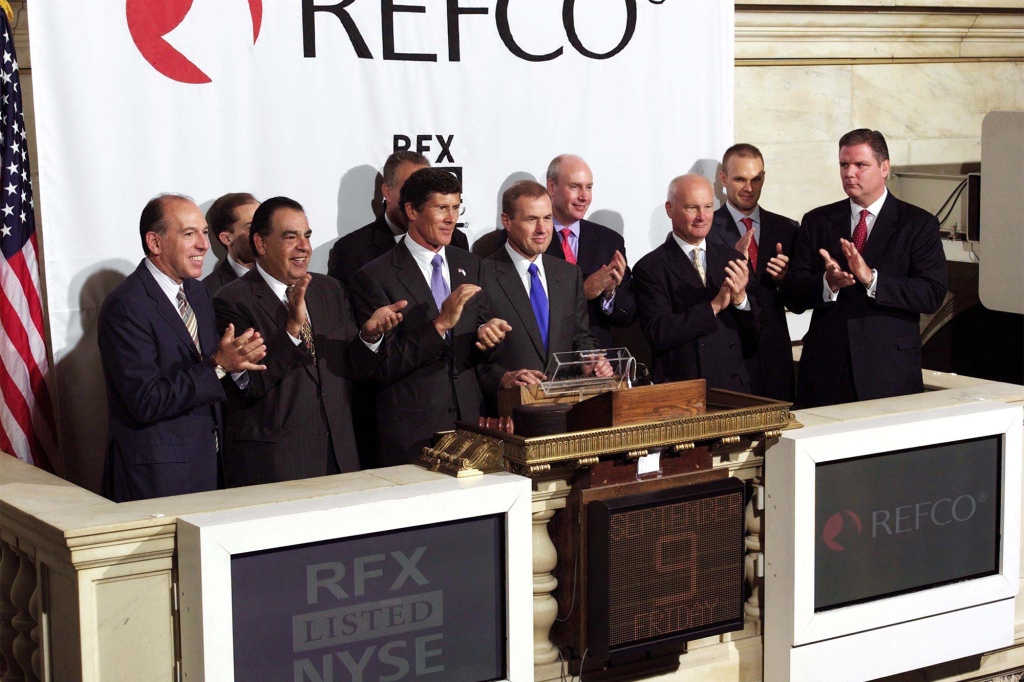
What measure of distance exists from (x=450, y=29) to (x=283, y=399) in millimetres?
2497

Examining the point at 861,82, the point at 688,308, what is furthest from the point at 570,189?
the point at 861,82

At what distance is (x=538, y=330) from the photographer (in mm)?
6074

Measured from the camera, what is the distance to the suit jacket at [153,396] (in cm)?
504

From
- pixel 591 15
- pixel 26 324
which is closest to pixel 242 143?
pixel 26 324

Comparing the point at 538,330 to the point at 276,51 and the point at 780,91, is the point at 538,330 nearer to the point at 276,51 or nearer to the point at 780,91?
the point at 276,51

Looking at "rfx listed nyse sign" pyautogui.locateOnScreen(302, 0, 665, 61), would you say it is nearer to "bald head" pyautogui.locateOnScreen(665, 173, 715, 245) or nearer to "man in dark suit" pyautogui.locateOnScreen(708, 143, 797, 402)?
"man in dark suit" pyautogui.locateOnScreen(708, 143, 797, 402)

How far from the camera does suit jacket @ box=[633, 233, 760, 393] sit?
6.62 metres

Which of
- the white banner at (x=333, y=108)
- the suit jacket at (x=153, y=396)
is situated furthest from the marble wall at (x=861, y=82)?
the suit jacket at (x=153, y=396)

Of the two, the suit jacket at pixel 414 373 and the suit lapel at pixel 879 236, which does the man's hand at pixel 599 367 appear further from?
the suit lapel at pixel 879 236

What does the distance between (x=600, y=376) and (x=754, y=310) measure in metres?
1.77

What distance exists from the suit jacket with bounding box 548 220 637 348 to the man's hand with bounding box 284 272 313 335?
5.10 feet

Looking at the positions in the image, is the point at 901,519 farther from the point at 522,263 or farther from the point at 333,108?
the point at 333,108

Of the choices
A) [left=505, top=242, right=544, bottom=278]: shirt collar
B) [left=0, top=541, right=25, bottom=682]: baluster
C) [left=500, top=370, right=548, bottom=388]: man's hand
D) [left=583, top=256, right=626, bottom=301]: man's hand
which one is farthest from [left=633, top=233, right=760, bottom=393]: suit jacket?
[left=0, top=541, right=25, bottom=682]: baluster

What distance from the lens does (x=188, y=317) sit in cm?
535
